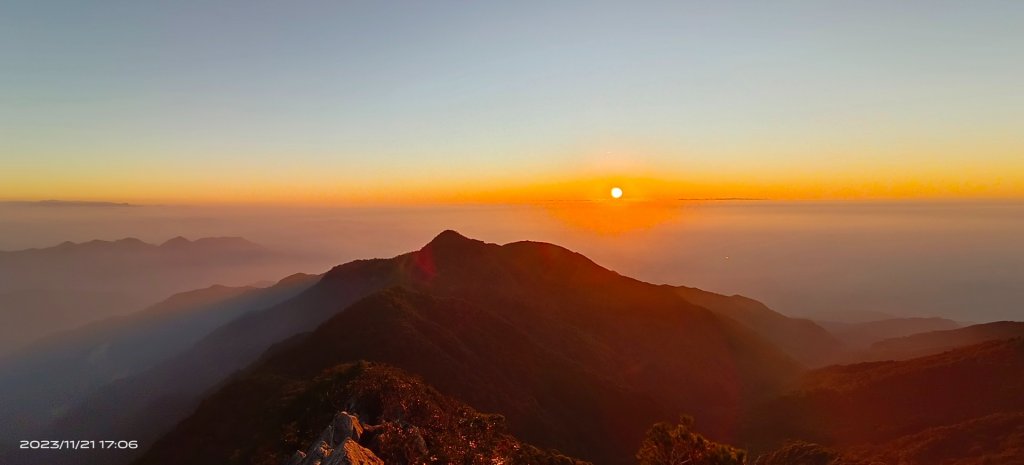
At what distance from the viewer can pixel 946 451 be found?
163ft

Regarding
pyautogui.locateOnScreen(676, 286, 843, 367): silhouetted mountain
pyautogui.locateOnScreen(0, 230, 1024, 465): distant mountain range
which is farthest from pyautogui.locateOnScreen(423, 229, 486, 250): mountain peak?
pyautogui.locateOnScreen(676, 286, 843, 367): silhouetted mountain

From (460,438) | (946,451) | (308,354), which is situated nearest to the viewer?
(460,438)

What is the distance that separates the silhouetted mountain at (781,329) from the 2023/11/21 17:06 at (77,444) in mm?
143417

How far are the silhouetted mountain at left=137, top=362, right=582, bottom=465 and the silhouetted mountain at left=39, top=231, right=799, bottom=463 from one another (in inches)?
362

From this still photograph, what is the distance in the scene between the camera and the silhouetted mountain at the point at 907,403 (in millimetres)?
59438

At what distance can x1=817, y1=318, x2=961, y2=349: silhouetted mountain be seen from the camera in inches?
6383

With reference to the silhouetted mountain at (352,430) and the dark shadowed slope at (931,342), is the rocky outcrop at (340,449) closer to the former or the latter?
the silhouetted mountain at (352,430)

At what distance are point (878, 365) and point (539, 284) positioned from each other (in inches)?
2671

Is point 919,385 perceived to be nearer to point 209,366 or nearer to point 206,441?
point 206,441

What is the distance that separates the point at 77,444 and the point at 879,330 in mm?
242306

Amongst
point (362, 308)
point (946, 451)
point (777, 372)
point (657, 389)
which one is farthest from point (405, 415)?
point (777, 372)

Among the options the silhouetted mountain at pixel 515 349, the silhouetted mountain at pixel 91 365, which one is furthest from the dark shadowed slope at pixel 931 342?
the silhouetted mountain at pixel 91 365

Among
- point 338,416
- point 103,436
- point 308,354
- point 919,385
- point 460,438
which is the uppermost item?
point 338,416

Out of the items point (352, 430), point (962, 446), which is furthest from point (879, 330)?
point (352, 430)
